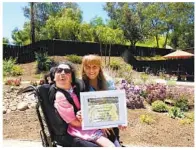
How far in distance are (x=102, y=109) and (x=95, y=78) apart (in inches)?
8.7

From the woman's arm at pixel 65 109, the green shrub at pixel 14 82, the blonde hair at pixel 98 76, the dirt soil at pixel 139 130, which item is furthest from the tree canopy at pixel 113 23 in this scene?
the woman's arm at pixel 65 109

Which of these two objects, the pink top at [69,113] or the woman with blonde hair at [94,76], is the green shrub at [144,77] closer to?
the woman with blonde hair at [94,76]

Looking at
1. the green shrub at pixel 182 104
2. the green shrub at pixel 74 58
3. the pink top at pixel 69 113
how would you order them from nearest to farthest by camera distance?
the pink top at pixel 69 113 < the green shrub at pixel 74 58 < the green shrub at pixel 182 104

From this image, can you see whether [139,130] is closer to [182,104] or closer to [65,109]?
[182,104]

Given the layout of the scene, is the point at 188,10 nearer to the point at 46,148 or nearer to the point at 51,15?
the point at 51,15

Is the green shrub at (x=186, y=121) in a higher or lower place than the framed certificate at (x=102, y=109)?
lower

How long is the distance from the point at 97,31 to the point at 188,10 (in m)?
1.31

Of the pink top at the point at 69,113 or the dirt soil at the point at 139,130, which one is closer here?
the pink top at the point at 69,113

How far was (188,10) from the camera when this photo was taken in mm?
5461

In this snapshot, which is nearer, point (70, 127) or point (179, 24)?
point (70, 127)

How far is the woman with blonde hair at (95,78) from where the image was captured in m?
2.68

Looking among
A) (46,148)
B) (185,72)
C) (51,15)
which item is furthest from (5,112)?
(185,72)

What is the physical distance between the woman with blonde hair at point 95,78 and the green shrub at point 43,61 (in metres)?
2.23

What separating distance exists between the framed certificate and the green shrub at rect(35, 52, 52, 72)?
7.66 ft
